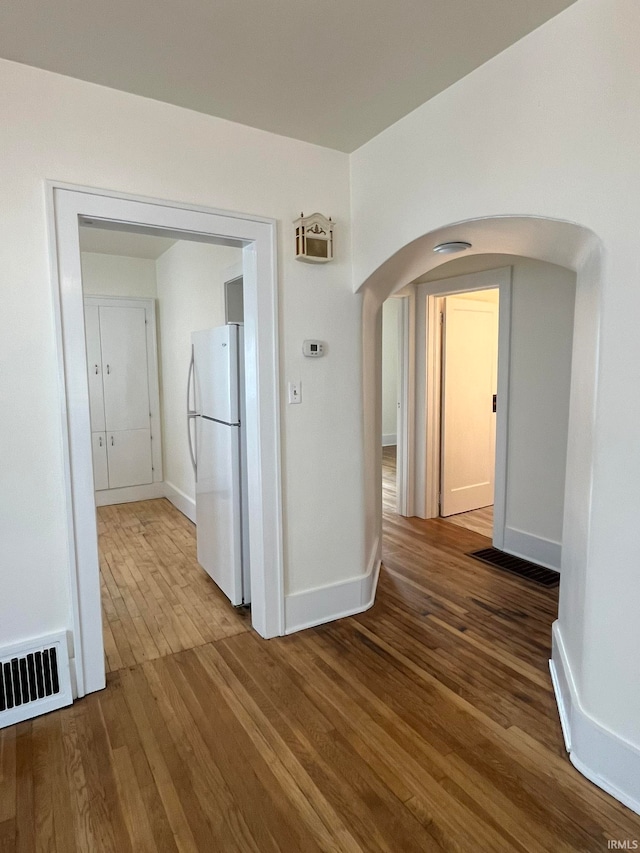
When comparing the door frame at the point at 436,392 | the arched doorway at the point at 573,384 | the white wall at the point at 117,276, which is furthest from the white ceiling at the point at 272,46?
the white wall at the point at 117,276

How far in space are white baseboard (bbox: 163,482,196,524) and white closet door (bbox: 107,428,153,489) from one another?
0.28 meters

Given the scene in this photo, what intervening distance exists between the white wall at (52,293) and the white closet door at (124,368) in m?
3.42

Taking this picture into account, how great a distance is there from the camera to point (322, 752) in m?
1.90

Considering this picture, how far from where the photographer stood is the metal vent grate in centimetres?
207

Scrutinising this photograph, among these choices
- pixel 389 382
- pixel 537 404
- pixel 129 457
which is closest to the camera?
pixel 537 404

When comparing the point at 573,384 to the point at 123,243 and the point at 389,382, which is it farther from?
the point at 389,382

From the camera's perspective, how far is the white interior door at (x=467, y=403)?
15.3 feet

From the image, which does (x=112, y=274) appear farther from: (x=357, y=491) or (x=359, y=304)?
(x=357, y=491)

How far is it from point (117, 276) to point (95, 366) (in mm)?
1001

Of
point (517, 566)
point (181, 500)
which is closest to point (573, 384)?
point (517, 566)

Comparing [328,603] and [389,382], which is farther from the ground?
[389,382]

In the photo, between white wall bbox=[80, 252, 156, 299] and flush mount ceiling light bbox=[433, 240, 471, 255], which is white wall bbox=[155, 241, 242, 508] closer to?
white wall bbox=[80, 252, 156, 299]

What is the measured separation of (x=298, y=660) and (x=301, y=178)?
8.11ft

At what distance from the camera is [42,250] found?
6.72 feet
